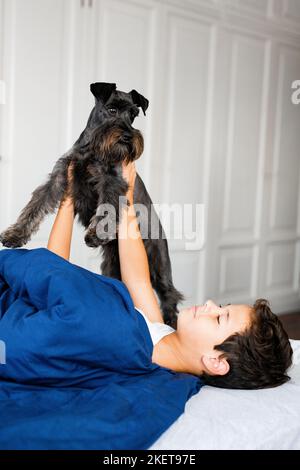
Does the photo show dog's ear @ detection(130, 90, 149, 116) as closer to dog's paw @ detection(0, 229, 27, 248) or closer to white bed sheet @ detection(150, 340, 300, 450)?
dog's paw @ detection(0, 229, 27, 248)

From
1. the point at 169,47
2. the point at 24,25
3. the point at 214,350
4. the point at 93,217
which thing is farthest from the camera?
the point at 169,47

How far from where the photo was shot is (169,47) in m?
3.33

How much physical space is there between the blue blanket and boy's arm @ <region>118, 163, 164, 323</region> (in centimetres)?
40

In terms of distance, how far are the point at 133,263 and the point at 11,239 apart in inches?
18.7

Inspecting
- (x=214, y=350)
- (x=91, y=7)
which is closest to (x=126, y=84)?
(x=91, y=7)

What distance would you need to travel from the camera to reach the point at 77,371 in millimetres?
1414

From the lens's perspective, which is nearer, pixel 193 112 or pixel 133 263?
pixel 133 263

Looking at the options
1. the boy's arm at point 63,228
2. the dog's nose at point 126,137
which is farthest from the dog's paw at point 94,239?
the dog's nose at point 126,137

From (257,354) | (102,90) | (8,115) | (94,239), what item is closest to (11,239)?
(94,239)

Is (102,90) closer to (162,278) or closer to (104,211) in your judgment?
(104,211)

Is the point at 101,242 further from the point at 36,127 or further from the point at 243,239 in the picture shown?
the point at 243,239

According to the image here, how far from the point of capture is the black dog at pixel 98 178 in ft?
6.86

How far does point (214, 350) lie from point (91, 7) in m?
2.03
